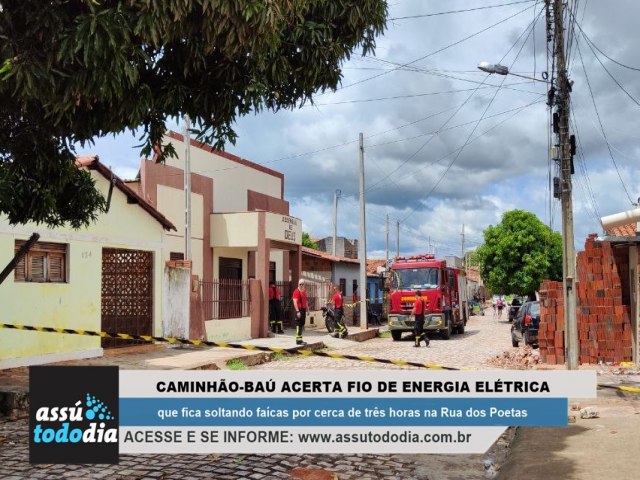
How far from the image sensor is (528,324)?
17781 mm

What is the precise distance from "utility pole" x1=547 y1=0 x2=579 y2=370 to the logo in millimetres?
9003

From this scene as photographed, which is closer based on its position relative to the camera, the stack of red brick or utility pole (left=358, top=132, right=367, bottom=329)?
the stack of red brick

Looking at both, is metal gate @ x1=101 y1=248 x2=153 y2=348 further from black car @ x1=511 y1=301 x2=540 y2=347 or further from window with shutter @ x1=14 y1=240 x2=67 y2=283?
black car @ x1=511 y1=301 x2=540 y2=347

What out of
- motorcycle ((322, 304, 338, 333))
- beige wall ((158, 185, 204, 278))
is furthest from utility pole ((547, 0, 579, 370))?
beige wall ((158, 185, 204, 278))

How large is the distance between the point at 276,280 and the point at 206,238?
19.2 feet

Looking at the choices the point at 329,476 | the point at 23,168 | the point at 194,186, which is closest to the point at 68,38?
the point at 23,168

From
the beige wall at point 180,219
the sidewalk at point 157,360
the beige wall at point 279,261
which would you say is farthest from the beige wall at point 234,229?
the beige wall at point 279,261

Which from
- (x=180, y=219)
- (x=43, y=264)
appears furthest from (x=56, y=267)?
(x=180, y=219)

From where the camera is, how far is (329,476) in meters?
6.07

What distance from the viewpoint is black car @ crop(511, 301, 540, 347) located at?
58.0 ft

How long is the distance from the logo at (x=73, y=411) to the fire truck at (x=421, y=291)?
17270mm

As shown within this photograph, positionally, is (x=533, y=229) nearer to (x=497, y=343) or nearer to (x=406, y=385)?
(x=497, y=343)

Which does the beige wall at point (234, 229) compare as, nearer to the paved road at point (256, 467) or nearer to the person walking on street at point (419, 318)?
the person walking on street at point (419, 318)

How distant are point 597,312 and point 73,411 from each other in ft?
36.8
